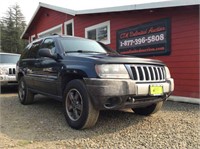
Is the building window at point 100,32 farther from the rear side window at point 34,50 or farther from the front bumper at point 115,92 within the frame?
the front bumper at point 115,92

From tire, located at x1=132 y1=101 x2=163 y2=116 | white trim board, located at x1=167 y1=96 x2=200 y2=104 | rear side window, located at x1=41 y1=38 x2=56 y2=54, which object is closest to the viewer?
tire, located at x1=132 y1=101 x2=163 y2=116

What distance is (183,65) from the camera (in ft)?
25.5

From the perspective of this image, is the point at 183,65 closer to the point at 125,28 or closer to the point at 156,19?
the point at 156,19

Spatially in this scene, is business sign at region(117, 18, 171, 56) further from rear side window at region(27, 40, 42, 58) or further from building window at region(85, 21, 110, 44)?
rear side window at region(27, 40, 42, 58)

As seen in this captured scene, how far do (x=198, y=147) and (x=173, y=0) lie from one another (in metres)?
4.68

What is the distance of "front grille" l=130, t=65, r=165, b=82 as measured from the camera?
14.9ft

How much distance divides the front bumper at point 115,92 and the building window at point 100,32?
6.48 meters

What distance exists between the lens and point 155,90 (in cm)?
464

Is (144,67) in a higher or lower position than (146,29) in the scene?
lower

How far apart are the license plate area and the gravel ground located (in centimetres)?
66

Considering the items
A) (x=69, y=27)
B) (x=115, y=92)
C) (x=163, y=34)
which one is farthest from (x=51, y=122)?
(x=69, y=27)

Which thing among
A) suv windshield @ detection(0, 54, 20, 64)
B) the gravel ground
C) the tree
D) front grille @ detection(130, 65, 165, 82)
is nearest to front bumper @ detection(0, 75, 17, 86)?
suv windshield @ detection(0, 54, 20, 64)

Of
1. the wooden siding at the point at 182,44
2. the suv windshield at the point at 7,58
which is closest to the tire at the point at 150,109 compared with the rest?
the wooden siding at the point at 182,44

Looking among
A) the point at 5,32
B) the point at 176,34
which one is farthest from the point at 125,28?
the point at 5,32
